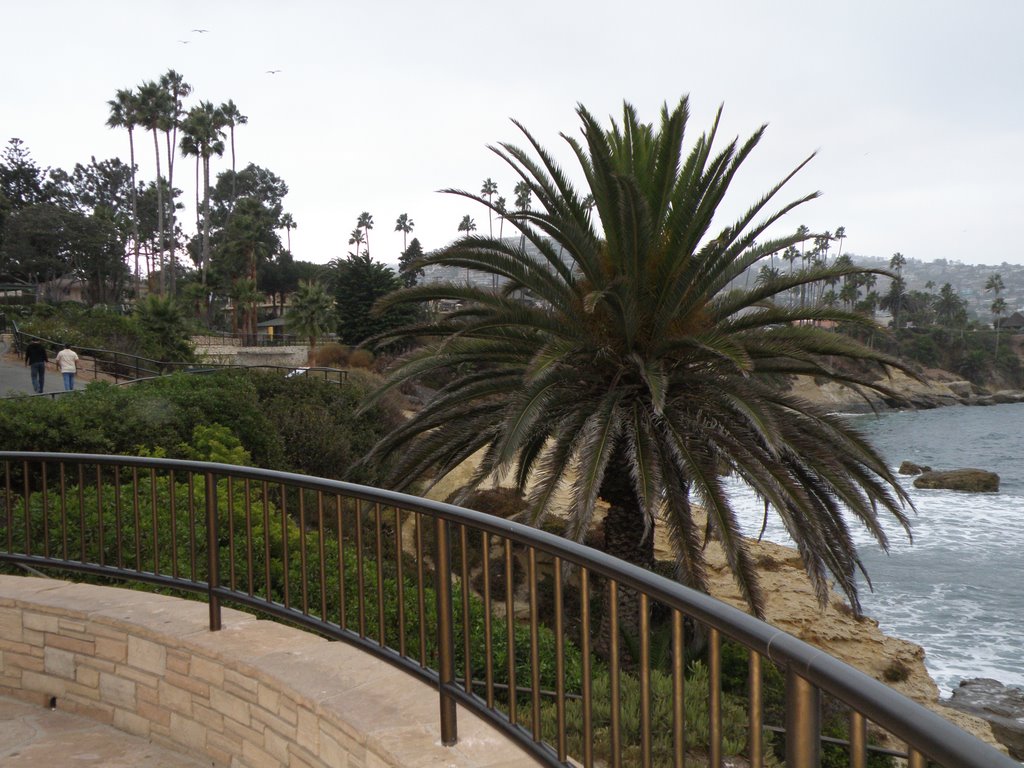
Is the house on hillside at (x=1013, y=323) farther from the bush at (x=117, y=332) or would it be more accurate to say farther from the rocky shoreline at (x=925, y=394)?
the bush at (x=117, y=332)

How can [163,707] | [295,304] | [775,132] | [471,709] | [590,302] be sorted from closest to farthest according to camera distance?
[471,709]
[163,707]
[590,302]
[775,132]
[295,304]

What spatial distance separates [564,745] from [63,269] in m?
69.9

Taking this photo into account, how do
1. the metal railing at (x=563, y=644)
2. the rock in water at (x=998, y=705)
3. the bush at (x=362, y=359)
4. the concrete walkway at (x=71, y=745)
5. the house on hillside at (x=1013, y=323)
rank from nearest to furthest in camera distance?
the metal railing at (x=563, y=644), the concrete walkway at (x=71, y=745), the rock in water at (x=998, y=705), the bush at (x=362, y=359), the house on hillside at (x=1013, y=323)

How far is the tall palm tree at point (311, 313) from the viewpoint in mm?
50250

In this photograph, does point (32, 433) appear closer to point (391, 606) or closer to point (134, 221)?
point (391, 606)

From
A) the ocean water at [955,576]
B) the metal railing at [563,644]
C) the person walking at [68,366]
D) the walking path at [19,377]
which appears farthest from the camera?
the walking path at [19,377]

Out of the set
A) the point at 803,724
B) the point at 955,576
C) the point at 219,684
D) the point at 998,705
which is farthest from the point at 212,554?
the point at 955,576

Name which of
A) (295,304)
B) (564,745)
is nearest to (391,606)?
(564,745)

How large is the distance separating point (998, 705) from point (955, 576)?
9.85 meters

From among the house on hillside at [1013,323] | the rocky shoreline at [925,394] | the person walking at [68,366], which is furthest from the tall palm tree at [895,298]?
the person walking at [68,366]

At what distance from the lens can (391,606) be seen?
8.30 metres

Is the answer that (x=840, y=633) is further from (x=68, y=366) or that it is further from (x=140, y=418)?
(x=68, y=366)

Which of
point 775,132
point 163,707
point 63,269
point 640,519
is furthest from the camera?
point 63,269

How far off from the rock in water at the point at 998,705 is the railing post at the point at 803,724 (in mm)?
16190
